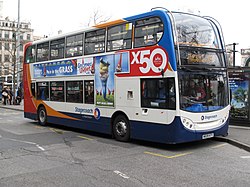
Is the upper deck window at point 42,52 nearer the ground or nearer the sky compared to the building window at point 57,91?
nearer the sky

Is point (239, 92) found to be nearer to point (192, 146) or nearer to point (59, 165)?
point (192, 146)

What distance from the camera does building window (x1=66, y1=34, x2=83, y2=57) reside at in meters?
11.5

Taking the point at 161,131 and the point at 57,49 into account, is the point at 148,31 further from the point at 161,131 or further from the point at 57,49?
the point at 57,49

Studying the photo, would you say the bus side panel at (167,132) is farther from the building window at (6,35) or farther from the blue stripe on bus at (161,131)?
the building window at (6,35)

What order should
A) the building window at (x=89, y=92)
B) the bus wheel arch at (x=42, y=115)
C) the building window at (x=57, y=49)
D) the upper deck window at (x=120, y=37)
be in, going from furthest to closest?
1. the bus wheel arch at (x=42, y=115)
2. the building window at (x=57, y=49)
3. the building window at (x=89, y=92)
4. the upper deck window at (x=120, y=37)

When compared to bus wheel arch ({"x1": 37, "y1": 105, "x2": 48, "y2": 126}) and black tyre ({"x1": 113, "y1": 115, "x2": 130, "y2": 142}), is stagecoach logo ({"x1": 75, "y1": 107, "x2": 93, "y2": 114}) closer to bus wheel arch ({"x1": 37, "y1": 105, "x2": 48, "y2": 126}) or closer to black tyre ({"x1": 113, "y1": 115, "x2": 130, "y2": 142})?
black tyre ({"x1": 113, "y1": 115, "x2": 130, "y2": 142})

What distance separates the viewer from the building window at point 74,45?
451 inches

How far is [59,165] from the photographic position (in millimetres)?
6801

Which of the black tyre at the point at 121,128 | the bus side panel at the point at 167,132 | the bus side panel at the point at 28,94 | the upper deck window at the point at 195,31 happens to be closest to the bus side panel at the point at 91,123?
the black tyre at the point at 121,128

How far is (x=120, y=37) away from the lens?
9.73 m

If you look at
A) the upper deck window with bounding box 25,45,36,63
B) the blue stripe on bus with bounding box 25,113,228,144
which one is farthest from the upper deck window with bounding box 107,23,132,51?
the upper deck window with bounding box 25,45,36,63

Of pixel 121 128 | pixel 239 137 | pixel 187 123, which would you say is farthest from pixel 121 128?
pixel 239 137

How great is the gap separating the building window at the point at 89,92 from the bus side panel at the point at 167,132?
237 centimetres

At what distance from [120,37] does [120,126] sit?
2889 millimetres
